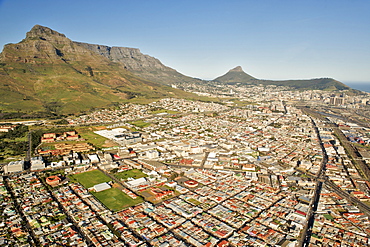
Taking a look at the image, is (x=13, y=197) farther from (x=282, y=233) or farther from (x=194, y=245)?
(x=282, y=233)

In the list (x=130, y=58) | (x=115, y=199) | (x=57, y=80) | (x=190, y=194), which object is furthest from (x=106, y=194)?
(x=130, y=58)

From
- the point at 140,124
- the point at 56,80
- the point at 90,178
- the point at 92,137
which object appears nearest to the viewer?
the point at 90,178

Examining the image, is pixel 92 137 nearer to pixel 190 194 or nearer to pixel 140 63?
pixel 190 194

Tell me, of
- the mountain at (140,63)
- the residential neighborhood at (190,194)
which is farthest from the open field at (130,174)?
the mountain at (140,63)

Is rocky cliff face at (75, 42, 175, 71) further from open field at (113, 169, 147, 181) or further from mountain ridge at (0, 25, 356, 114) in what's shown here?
open field at (113, 169, 147, 181)

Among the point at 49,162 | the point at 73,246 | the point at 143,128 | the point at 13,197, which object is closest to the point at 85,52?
the point at 143,128

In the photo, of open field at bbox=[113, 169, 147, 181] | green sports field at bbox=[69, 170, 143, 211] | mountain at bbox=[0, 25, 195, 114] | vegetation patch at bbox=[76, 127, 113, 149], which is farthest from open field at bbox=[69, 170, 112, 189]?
mountain at bbox=[0, 25, 195, 114]

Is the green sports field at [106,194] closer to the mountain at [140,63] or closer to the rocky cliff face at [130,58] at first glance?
the mountain at [140,63]
